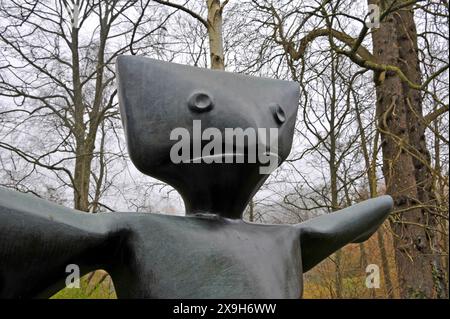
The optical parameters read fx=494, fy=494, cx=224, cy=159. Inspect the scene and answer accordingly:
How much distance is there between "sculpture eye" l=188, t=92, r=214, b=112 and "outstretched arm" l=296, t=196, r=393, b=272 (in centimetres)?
39

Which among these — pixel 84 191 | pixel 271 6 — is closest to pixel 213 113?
pixel 271 6

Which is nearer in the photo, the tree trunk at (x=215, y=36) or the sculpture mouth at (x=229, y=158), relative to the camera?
the sculpture mouth at (x=229, y=158)

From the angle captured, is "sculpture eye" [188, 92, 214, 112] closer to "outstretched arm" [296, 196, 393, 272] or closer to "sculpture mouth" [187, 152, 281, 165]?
"sculpture mouth" [187, 152, 281, 165]

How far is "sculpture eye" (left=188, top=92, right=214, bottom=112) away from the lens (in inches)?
43.3

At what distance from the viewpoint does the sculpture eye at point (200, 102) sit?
110 cm

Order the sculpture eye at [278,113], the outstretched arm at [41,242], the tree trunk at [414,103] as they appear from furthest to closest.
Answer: the tree trunk at [414,103]
the sculpture eye at [278,113]
the outstretched arm at [41,242]

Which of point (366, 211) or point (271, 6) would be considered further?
point (271, 6)

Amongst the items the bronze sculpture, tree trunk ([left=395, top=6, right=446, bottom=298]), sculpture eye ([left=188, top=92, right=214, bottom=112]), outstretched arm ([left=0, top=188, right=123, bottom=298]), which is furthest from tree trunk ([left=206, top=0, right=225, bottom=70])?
tree trunk ([left=395, top=6, right=446, bottom=298])

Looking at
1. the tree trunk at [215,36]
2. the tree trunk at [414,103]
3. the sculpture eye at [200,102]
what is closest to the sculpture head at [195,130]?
the sculpture eye at [200,102]

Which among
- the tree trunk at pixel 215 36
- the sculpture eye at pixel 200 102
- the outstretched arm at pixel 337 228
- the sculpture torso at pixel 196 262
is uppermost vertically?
the tree trunk at pixel 215 36

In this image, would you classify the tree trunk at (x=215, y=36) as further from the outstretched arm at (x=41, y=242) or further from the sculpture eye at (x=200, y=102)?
the outstretched arm at (x=41, y=242)
